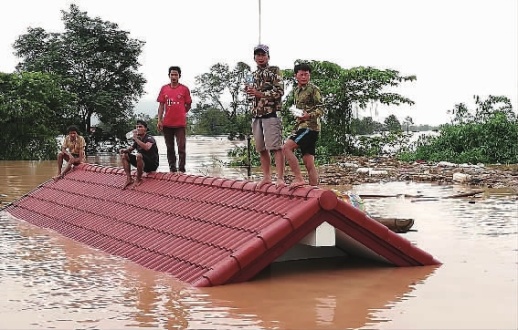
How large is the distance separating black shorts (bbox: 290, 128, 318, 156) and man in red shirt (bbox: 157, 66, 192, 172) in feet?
11.8

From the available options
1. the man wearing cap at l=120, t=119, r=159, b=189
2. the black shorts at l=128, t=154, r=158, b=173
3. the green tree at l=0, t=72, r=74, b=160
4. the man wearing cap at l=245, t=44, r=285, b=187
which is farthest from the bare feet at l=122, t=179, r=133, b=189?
the green tree at l=0, t=72, r=74, b=160

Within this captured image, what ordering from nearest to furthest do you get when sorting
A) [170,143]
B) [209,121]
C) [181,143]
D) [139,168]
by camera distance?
1. [139,168]
2. [181,143]
3. [170,143]
4. [209,121]

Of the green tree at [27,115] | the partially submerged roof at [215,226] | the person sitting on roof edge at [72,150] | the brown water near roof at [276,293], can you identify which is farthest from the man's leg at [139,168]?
the green tree at [27,115]

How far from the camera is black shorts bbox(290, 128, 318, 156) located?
8.86 meters

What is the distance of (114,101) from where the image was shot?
40.0m

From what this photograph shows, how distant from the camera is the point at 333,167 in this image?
26.4 m

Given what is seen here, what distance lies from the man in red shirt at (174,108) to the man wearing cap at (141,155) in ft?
2.08

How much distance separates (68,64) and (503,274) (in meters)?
34.8

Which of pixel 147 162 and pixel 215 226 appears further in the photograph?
pixel 147 162

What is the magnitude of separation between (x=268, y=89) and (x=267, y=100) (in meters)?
0.13

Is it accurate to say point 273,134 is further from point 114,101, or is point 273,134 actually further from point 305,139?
point 114,101

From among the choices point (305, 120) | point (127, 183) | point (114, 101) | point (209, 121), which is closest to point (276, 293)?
point (305, 120)

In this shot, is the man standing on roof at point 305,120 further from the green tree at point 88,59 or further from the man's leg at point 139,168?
the green tree at point 88,59

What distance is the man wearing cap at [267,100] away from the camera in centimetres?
874
